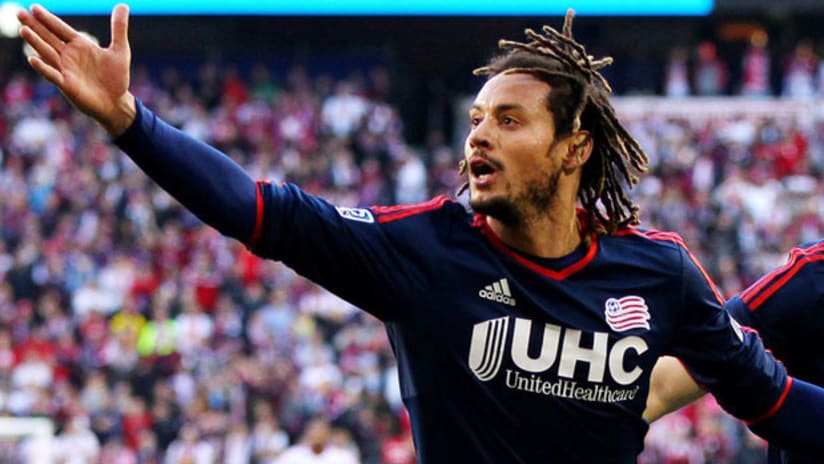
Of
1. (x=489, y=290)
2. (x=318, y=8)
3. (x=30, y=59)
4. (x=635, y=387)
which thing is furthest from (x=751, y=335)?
(x=318, y=8)

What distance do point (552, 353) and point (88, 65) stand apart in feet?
4.29

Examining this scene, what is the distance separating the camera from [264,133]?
67.9 feet

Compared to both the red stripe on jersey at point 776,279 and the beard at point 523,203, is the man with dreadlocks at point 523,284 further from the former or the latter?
the red stripe on jersey at point 776,279

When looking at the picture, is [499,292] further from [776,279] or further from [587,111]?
[776,279]

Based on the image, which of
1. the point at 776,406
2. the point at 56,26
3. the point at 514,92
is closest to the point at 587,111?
the point at 514,92

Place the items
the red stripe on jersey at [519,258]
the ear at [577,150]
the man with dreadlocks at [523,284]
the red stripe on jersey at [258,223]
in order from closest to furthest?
1. the red stripe on jersey at [258,223]
2. the man with dreadlocks at [523,284]
3. the red stripe on jersey at [519,258]
4. the ear at [577,150]

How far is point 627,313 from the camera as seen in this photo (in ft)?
12.2

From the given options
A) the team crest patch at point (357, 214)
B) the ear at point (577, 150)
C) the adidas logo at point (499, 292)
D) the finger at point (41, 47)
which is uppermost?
the finger at point (41, 47)

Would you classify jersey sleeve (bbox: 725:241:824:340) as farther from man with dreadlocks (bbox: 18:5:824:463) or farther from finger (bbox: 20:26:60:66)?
finger (bbox: 20:26:60:66)

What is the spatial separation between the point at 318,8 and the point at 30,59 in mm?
20186

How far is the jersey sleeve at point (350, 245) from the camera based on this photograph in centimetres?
332

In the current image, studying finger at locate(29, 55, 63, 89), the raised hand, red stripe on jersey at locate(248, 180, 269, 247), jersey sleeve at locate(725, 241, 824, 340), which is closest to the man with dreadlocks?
red stripe on jersey at locate(248, 180, 269, 247)

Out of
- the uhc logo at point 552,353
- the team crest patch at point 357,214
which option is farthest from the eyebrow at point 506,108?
the uhc logo at point 552,353

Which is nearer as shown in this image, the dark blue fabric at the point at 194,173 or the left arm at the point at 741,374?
the dark blue fabric at the point at 194,173
